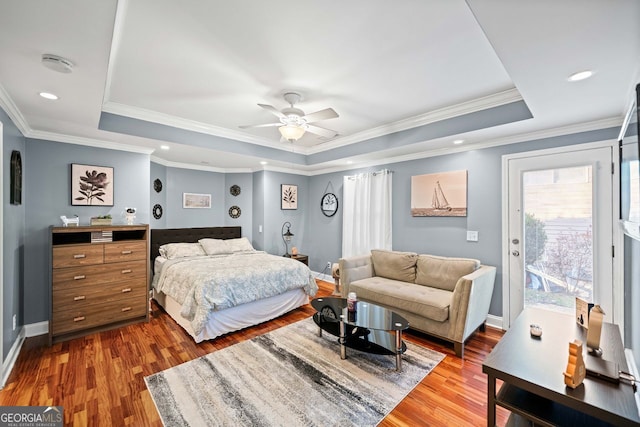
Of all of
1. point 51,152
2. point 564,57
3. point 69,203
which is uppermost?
point 564,57

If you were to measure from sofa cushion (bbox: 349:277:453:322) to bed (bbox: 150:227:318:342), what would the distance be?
35.4 inches

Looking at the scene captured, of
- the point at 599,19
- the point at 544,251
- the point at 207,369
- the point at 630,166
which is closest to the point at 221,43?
the point at 599,19

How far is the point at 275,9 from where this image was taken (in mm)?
1637

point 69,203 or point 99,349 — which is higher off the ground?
point 69,203

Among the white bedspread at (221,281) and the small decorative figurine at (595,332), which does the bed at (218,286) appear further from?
the small decorative figurine at (595,332)

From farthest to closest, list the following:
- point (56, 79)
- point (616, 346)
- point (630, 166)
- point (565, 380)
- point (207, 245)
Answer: point (207, 245), point (56, 79), point (630, 166), point (616, 346), point (565, 380)

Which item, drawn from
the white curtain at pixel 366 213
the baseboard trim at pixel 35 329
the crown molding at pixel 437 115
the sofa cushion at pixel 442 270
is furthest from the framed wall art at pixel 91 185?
the sofa cushion at pixel 442 270

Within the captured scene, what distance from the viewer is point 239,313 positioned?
3.20 m

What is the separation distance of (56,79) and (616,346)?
4.11 m

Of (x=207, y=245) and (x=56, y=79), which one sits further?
(x=207, y=245)

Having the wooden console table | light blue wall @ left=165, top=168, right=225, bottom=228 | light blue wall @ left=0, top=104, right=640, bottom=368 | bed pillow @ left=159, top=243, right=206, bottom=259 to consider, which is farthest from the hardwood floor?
light blue wall @ left=165, top=168, right=225, bottom=228

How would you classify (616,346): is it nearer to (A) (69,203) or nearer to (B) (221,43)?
(B) (221,43)

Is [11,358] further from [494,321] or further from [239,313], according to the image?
[494,321]

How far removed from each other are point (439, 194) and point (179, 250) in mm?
4002
